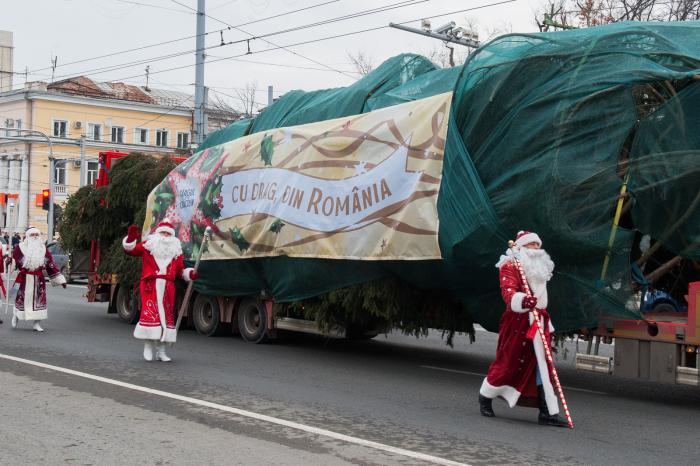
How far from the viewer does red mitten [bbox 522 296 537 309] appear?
27.8 ft

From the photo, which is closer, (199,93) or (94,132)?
(199,93)

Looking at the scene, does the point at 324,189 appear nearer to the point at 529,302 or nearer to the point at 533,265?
the point at 533,265

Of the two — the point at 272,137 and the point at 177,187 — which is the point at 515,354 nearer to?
the point at 272,137

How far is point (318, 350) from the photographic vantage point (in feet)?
47.2

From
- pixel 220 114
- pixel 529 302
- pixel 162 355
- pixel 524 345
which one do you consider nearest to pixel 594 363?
pixel 524 345

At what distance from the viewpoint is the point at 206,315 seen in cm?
1599

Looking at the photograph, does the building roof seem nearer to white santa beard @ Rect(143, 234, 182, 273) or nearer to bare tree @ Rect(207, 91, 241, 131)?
bare tree @ Rect(207, 91, 241, 131)

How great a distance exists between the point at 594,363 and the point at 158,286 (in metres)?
5.78

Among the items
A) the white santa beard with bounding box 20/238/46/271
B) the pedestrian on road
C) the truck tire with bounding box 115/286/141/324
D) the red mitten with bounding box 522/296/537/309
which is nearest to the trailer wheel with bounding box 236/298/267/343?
the truck tire with bounding box 115/286/141/324

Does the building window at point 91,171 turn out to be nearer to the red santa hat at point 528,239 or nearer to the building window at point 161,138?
the building window at point 161,138

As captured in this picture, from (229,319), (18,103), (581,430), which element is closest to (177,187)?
(229,319)

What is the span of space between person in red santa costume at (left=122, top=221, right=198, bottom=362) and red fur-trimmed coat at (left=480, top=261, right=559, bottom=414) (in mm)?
5152

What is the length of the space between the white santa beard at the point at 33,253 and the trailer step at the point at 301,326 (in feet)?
15.2

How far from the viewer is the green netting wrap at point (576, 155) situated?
937 centimetres
